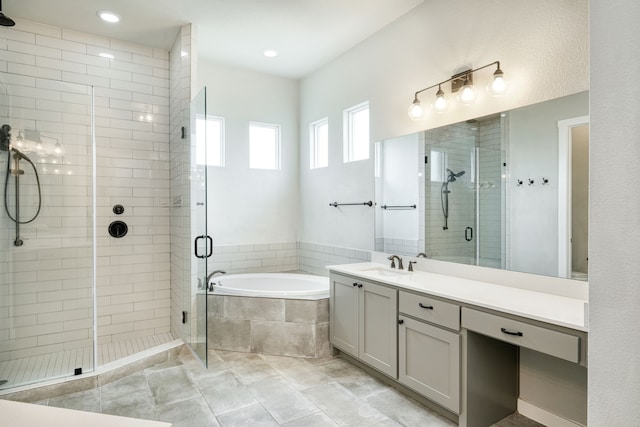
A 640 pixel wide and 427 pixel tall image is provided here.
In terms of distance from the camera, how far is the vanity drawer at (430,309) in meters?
2.17

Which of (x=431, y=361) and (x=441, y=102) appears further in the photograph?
(x=441, y=102)

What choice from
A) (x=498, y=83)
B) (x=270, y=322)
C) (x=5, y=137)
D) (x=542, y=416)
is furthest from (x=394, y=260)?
(x=5, y=137)

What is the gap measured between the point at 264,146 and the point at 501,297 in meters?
3.55

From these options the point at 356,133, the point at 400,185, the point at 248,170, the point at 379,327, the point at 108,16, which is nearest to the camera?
the point at 379,327

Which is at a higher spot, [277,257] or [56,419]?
[56,419]

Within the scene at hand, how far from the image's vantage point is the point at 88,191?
9.81 feet

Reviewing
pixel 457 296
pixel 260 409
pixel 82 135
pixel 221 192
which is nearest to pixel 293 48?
Answer: pixel 221 192

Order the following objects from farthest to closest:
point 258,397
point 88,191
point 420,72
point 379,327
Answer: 1. point 420,72
2. point 88,191
3. point 379,327
4. point 258,397

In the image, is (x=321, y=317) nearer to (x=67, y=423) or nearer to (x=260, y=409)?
(x=260, y=409)

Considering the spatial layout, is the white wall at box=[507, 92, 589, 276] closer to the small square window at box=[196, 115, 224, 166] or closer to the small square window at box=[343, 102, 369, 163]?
the small square window at box=[343, 102, 369, 163]

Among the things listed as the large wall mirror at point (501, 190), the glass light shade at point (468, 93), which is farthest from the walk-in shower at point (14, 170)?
the glass light shade at point (468, 93)

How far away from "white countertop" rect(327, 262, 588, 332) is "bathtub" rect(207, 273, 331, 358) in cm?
72

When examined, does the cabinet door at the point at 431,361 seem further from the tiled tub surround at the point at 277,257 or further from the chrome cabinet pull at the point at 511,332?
the tiled tub surround at the point at 277,257

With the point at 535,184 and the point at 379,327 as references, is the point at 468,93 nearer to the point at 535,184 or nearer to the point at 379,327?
the point at 535,184
